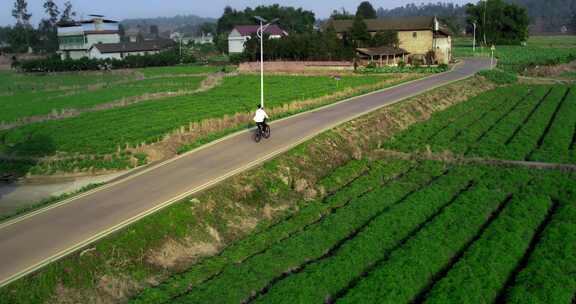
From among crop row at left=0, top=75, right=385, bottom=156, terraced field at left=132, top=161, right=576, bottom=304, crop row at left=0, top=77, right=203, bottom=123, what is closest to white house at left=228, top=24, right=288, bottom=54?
crop row at left=0, top=77, right=203, bottom=123

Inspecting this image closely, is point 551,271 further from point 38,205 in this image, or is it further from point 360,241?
point 38,205

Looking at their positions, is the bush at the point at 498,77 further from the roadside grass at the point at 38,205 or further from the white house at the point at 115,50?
the white house at the point at 115,50

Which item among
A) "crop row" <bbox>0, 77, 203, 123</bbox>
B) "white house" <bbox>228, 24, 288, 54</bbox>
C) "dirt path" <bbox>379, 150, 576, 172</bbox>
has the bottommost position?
"dirt path" <bbox>379, 150, 576, 172</bbox>

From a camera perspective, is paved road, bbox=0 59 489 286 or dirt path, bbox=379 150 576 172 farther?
dirt path, bbox=379 150 576 172

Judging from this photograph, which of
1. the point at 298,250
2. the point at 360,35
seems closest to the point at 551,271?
the point at 298,250

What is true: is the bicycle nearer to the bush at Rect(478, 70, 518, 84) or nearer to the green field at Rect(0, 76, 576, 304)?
the green field at Rect(0, 76, 576, 304)

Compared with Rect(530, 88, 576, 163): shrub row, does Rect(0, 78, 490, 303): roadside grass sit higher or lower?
lower

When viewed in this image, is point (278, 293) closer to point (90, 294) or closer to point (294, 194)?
point (90, 294)
